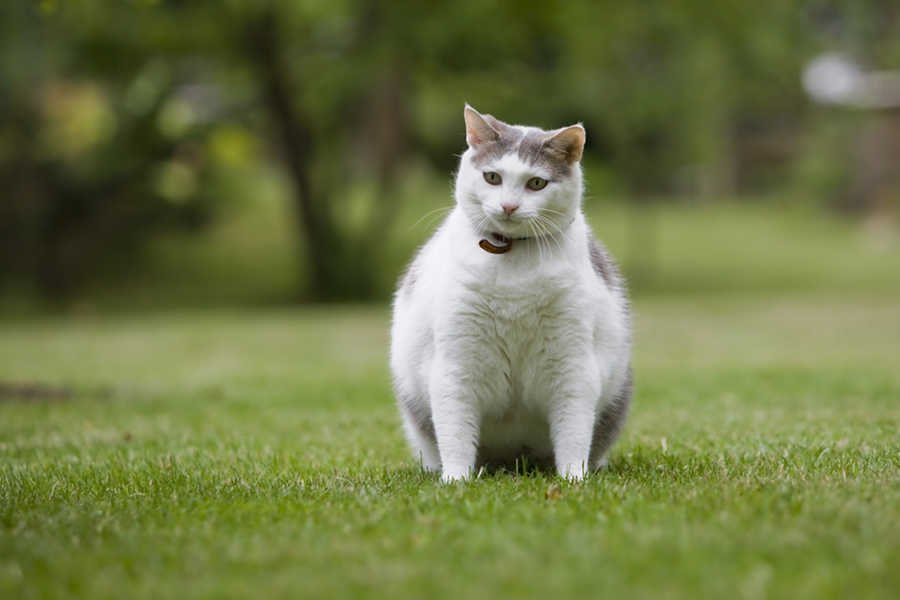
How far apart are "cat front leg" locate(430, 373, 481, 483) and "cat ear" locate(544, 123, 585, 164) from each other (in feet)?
3.21

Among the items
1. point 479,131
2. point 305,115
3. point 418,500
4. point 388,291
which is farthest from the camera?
point 388,291

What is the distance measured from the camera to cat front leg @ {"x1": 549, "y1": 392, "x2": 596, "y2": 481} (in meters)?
4.29

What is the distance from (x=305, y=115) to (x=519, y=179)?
1614 centimetres

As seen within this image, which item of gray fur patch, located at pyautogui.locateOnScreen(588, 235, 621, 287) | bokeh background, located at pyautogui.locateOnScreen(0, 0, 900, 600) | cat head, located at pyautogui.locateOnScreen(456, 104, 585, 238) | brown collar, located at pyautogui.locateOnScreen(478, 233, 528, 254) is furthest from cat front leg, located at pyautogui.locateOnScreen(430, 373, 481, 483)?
gray fur patch, located at pyautogui.locateOnScreen(588, 235, 621, 287)

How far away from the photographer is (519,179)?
424 cm

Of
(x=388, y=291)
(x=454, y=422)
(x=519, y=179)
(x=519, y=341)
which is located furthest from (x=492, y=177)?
(x=388, y=291)

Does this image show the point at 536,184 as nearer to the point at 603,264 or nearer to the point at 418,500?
the point at 603,264

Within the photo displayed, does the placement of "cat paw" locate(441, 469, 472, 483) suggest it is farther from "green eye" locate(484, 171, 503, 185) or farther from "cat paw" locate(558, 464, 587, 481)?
"green eye" locate(484, 171, 503, 185)

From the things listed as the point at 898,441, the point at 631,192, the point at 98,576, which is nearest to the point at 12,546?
the point at 98,576

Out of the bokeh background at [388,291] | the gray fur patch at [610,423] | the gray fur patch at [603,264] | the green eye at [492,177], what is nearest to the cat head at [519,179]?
the green eye at [492,177]

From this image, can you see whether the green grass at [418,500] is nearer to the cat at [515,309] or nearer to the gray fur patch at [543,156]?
the cat at [515,309]

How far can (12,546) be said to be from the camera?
3268 millimetres

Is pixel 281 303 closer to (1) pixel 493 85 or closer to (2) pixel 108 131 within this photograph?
(2) pixel 108 131

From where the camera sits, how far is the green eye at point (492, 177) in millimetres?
4277
